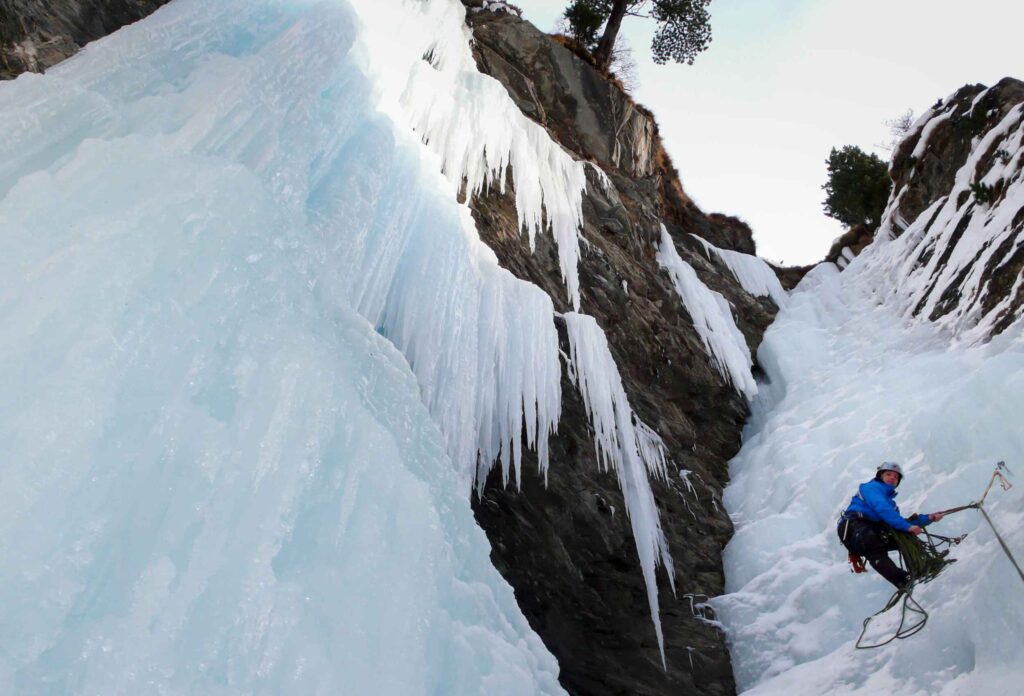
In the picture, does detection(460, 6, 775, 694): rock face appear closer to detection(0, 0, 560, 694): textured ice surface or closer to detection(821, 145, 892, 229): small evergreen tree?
detection(0, 0, 560, 694): textured ice surface

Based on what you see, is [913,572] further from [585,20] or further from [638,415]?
[585,20]

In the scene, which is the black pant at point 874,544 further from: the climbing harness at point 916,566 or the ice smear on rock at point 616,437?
the ice smear on rock at point 616,437

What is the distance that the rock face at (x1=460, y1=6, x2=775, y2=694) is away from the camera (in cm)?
671

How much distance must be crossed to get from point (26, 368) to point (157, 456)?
0.47 metres

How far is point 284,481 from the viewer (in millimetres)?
2725

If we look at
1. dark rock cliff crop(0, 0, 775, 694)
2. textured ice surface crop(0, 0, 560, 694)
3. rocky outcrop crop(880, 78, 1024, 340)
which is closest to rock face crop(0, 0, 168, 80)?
dark rock cliff crop(0, 0, 775, 694)

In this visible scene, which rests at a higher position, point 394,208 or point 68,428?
point 394,208

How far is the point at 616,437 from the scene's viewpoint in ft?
24.6

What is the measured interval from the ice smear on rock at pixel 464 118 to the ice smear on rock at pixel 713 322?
2903mm

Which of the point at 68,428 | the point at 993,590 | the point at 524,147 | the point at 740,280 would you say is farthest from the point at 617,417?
the point at 740,280

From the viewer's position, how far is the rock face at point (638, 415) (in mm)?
6711

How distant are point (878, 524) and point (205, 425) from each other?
4984 mm

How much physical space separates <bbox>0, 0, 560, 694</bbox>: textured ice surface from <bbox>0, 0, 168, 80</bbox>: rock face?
94 cm

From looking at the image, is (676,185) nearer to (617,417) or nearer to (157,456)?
(617,417)
